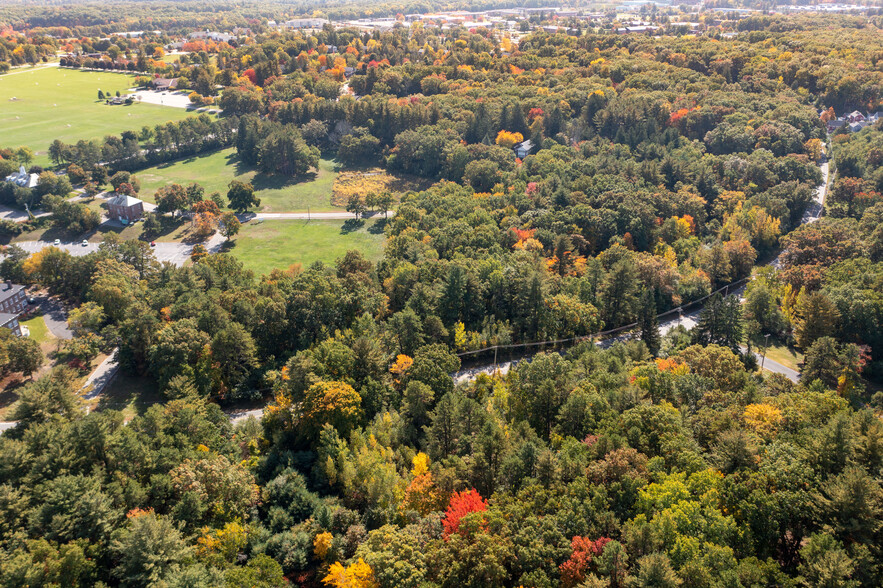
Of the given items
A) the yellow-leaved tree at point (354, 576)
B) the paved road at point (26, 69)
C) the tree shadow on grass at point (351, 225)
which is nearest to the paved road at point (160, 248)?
the tree shadow on grass at point (351, 225)

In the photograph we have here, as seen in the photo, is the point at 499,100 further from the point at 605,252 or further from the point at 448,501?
the point at 448,501

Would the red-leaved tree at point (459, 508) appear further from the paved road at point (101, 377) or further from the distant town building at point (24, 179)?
the distant town building at point (24, 179)

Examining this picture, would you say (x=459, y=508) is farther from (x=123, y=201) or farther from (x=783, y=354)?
(x=123, y=201)

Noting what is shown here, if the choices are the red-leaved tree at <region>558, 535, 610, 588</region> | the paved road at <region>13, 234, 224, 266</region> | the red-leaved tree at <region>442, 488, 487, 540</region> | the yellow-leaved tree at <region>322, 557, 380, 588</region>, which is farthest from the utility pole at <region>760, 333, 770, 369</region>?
the paved road at <region>13, 234, 224, 266</region>

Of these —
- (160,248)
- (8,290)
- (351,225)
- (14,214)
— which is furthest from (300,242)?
(14,214)

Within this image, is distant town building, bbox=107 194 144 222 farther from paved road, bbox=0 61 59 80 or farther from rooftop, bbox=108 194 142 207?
paved road, bbox=0 61 59 80

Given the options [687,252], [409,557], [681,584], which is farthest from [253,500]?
[687,252]
